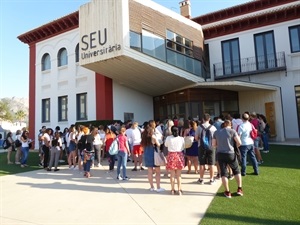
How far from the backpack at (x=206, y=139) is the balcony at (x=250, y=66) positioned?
12.8 m

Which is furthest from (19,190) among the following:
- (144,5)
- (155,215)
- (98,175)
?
(144,5)

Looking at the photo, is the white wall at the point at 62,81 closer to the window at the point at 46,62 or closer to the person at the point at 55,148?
the window at the point at 46,62

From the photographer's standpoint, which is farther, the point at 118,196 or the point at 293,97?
the point at 293,97

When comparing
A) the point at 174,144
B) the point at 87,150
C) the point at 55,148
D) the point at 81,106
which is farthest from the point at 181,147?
the point at 81,106

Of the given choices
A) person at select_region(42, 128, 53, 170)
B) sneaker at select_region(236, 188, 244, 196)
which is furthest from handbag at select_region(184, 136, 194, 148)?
person at select_region(42, 128, 53, 170)

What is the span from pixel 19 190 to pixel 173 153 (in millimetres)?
4797

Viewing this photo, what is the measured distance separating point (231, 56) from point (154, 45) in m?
8.48

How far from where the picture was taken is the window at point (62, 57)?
1961 centimetres

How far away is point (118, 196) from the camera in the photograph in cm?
Answer: 641

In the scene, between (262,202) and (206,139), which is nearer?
(262,202)

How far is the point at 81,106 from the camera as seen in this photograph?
18.3 metres

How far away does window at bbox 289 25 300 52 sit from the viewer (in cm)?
1739

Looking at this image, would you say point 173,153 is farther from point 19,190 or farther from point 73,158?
point 73,158

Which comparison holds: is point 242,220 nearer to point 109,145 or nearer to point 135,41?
point 109,145
